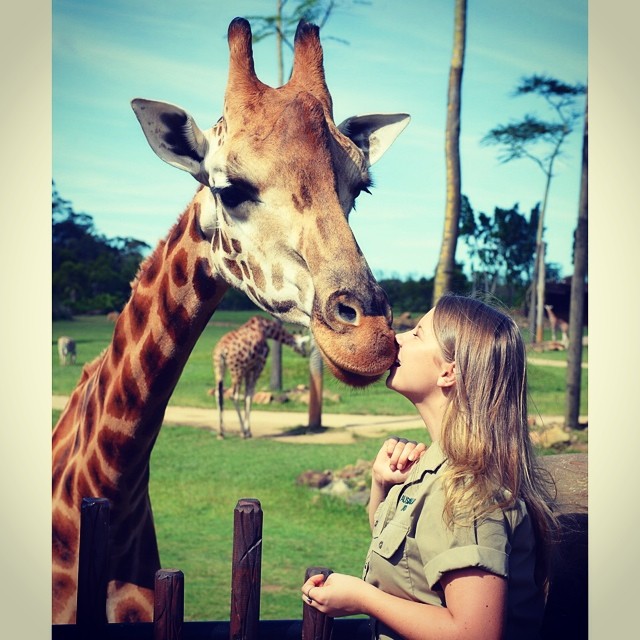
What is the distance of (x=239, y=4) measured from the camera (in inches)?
178

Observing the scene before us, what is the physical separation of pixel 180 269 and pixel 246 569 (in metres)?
0.84

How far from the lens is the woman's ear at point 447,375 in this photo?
A: 5.58 feet

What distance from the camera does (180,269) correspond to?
7.59 feet

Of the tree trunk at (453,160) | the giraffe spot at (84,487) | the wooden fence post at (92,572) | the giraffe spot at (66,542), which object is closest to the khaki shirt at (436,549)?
the wooden fence post at (92,572)

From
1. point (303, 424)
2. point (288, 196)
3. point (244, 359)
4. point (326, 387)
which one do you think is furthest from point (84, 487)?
point (326, 387)

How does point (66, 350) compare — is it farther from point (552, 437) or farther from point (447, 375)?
point (447, 375)

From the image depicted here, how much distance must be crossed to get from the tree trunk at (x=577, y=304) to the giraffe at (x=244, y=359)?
2.11 metres

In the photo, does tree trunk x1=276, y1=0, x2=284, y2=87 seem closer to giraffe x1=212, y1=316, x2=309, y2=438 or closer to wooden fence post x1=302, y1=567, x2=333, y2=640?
giraffe x1=212, y1=316, x2=309, y2=438

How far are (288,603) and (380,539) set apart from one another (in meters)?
2.59

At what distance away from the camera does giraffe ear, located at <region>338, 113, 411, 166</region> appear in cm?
264

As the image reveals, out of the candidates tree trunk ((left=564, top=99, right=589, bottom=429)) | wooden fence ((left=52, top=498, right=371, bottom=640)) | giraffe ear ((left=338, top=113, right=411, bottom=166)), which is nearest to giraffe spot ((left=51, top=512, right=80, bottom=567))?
wooden fence ((left=52, top=498, right=371, bottom=640))

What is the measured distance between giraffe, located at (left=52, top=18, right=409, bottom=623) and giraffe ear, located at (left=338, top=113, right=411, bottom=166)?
28 centimetres

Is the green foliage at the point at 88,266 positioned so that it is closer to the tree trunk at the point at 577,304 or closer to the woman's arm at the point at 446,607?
the tree trunk at the point at 577,304
